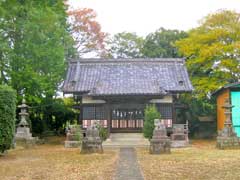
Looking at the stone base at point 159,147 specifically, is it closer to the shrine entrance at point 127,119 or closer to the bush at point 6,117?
the bush at point 6,117

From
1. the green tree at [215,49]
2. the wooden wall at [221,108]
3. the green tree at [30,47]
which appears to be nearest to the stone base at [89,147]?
the green tree at [30,47]

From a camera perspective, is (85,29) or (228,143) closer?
(228,143)

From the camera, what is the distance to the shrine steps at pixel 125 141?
73.9ft

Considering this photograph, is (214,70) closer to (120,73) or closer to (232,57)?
(232,57)

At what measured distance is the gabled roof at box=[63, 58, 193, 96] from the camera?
81.7 ft

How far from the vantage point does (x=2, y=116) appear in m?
14.4

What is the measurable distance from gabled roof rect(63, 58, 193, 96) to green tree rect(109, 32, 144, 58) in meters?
10.5

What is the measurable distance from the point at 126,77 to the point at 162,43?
9709 millimetres

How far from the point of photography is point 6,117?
14594 millimetres

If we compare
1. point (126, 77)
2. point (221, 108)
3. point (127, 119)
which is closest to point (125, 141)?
point (127, 119)

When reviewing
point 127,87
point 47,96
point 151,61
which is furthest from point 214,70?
point 47,96

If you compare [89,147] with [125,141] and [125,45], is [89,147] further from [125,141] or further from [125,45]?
[125,45]

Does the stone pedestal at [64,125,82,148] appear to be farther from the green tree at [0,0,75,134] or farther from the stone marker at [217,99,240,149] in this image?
the stone marker at [217,99,240,149]

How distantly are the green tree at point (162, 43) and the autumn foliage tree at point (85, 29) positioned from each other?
16.9 ft
